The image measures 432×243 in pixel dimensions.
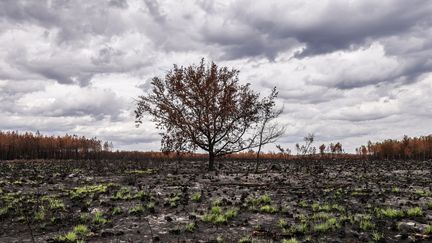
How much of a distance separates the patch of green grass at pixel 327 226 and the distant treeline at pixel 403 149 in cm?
7675

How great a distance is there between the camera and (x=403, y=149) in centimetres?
9712

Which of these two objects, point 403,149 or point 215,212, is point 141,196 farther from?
point 403,149

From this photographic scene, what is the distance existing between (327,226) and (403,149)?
304 ft

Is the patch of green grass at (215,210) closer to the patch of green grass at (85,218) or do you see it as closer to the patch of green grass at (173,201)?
the patch of green grass at (173,201)

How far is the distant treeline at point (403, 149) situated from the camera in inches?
3487

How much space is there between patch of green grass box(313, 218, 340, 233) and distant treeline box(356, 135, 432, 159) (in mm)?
76751

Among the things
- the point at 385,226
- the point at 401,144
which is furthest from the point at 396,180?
the point at 401,144

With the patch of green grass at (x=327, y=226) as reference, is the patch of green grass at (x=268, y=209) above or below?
above

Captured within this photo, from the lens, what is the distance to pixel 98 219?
16672mm

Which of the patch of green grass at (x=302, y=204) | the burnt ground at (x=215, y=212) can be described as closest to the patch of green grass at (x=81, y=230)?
the burnt ground at (x=215, y=212)

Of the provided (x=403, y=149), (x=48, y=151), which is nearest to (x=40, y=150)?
(x=48, y=151)

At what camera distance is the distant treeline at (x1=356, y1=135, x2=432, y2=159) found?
3487 inches

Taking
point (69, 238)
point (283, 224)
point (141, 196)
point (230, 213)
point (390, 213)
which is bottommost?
point (69, 238)

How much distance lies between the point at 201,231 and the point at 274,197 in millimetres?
7616
